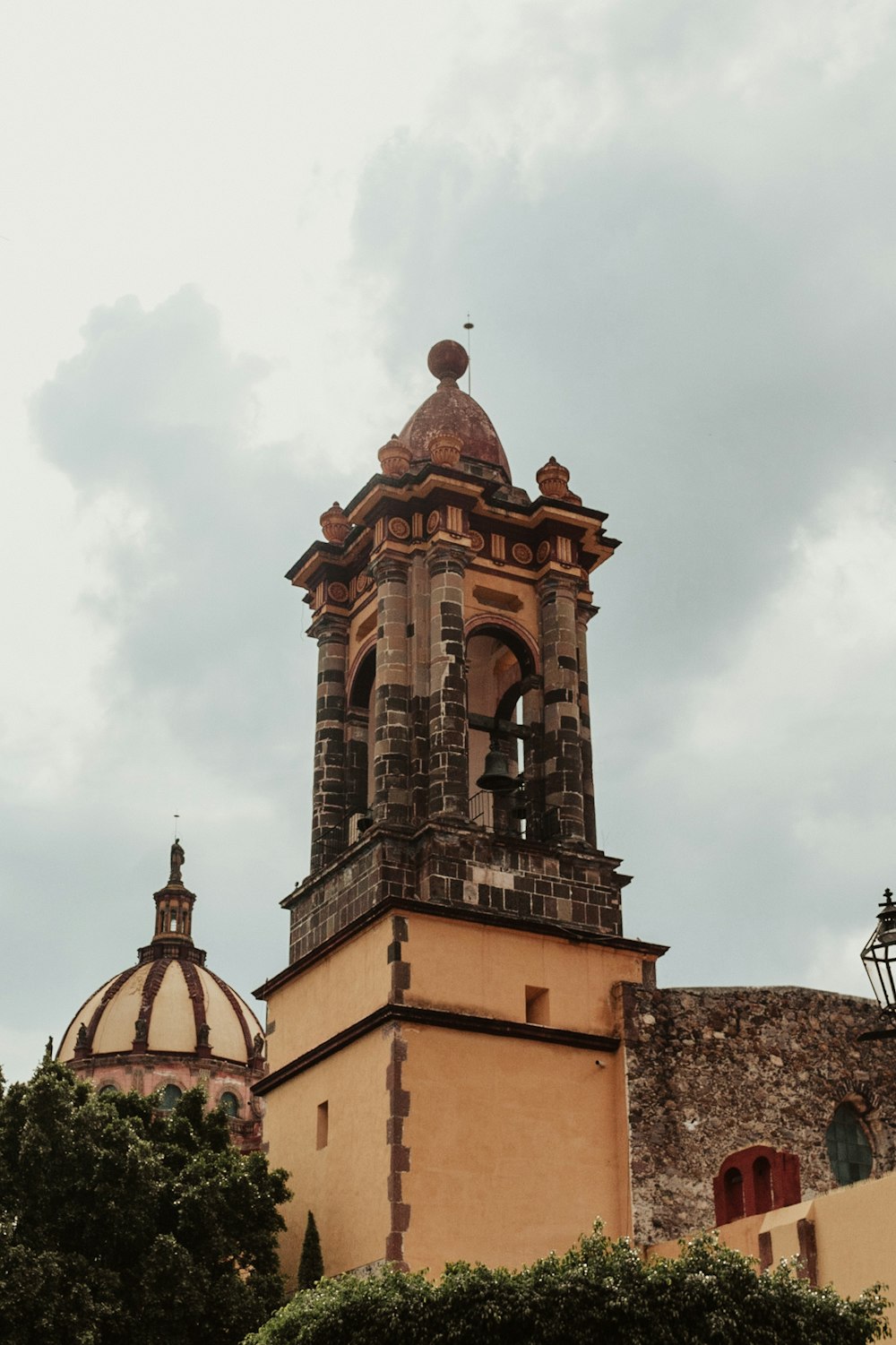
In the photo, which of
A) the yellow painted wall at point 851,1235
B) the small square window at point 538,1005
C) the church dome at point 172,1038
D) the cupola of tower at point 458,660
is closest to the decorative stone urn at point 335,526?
the cupola of tower at point 458,660

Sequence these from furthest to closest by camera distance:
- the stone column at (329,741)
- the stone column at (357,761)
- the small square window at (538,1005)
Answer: the stone column at (357,761), the stone column at (329,741), the small square window at (538,1005)

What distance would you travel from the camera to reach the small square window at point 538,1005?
19.2m

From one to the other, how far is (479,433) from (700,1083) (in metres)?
9.03

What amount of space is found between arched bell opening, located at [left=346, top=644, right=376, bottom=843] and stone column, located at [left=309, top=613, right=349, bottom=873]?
80 mm

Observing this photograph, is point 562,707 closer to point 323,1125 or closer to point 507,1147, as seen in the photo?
point 507,1147

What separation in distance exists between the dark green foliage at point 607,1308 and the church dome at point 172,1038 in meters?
30.4

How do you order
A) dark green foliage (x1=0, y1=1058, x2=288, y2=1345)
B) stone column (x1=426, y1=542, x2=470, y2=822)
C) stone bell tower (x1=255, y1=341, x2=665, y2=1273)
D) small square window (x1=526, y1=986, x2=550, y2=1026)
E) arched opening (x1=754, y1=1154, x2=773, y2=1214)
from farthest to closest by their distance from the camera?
1. stone column (x1=426, y1=542, x2=470, y2=822)
2. small square window (x1=526, y1=986, x2=550, y2=1026)
3. arched opening (x1=754, y1=1154, x2=773, y2=1214)
4. stone bell tower (x1=255, y1=341, x2=665, y2=1273)
5. dark green foliage (x1=0, y1=1058, x2=288, y2=1345)

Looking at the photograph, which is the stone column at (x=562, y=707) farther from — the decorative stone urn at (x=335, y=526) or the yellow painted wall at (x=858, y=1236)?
the yellow painted wall at (x=858, y=1236)

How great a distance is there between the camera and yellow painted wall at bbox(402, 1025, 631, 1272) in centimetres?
1762

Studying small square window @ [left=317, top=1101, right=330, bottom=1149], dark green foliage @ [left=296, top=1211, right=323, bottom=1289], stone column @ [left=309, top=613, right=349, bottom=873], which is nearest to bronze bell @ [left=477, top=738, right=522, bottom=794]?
stone column @ [left=309, top=613, right=349, bottom=873]

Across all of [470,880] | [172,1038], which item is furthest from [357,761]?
[172,1038]

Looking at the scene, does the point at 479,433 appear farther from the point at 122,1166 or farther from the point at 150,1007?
the point at 150,1007

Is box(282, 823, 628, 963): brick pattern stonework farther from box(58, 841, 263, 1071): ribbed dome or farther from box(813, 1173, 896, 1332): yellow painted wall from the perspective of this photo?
box(58, 841, 263, 1071): ribbed dome

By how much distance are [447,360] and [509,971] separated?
907 centimetres
